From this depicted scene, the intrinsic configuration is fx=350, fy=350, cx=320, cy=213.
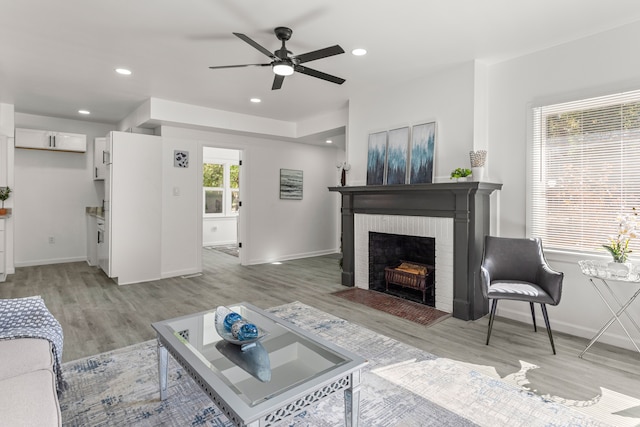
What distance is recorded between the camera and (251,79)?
159 inches

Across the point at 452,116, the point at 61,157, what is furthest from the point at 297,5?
the point at 61,157

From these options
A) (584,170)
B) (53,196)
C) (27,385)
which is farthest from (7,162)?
(584,170)

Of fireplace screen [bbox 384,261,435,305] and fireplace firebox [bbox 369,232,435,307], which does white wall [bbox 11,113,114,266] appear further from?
fireplace screen [bbox 384,261,435,305]

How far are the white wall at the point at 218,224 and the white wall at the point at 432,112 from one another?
4935mm

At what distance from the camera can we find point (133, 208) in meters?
4.88

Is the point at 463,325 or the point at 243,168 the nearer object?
the point at 463,325

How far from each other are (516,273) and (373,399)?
1884 mm

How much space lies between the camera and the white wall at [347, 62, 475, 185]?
11.6 ft

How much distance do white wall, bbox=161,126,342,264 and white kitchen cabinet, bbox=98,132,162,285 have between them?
0.55 metres

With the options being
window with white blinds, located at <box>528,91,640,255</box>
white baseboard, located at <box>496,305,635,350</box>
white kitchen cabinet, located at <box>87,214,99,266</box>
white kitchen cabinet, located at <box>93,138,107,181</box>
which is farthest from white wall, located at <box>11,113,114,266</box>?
window with white blinds, located at <box>528,91,640,255</box>

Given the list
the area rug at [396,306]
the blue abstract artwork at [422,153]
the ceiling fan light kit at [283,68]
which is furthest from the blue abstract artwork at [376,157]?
the ceiling fan light kit at [283,68]

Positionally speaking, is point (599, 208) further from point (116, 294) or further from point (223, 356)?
point (116, 294)

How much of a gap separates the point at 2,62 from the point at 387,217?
4392 mm

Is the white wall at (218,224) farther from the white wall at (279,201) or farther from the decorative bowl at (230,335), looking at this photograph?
the decorative bowl at (230,335)
